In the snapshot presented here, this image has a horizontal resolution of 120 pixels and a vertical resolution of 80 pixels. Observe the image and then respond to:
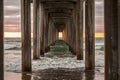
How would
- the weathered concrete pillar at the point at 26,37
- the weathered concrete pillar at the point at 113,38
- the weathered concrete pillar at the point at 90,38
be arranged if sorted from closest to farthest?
the weathered concrete pillar at the point at 113,38 → the weathered concrete pillar at the point at 26,37 → the weathered concrete pillar at the point at 90,38

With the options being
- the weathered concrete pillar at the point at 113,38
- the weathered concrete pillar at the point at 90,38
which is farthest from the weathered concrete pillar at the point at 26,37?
the weathered concrete pillar at the point at 113,38

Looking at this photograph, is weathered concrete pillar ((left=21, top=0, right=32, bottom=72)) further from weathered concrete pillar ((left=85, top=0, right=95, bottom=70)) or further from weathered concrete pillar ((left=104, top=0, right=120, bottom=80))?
weathered concrete pillar ((left=104, top=0, right=120, bottom=80))

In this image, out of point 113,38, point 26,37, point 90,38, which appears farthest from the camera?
point 90,38

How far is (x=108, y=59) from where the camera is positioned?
25.2 ft

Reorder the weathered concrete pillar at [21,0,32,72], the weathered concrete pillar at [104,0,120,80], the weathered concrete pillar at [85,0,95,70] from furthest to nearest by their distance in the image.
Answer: the weathered concrete pillar at [85,0,95,70], the weathered concrete pillar at [21,0,32,72], the weathered concrete pillar at [104,0,120,80]

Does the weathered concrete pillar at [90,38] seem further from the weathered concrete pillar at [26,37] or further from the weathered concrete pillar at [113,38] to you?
the weathered concrete pillar at [113,38]

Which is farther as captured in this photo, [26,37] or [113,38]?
[26,37]

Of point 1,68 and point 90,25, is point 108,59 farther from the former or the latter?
point 90,25

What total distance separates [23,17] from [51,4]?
17.0m

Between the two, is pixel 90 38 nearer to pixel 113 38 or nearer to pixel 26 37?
pixel 26 37

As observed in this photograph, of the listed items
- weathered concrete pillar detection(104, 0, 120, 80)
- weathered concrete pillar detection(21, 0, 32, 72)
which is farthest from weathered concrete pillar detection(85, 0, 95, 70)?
weathered concrete pillar detection(104, 0, 120, 80)

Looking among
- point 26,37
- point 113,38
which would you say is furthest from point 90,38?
point 113,38

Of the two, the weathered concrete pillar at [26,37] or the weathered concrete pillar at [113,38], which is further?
the weathered concrete pillar at [26,37]

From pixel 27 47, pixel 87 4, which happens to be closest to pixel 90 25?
pixel 87 4
